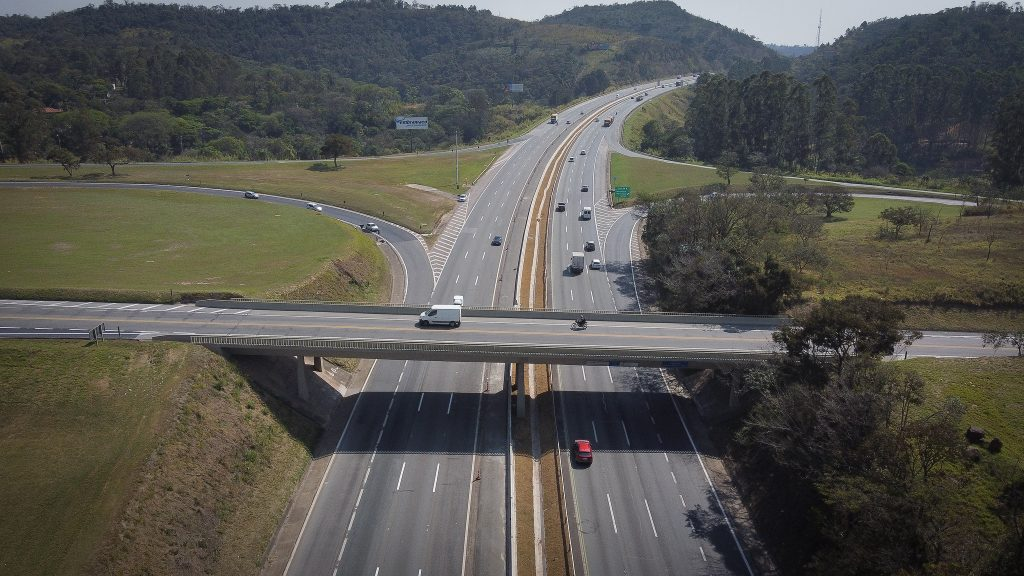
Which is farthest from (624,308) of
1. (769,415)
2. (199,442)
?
(199,442)

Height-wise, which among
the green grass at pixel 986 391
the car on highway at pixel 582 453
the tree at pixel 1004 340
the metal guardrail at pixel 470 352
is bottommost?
the car on highway at pixel 582 453

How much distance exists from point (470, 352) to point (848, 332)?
27117 millimetres

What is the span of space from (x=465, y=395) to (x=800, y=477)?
27.2m

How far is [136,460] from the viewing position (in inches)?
1549

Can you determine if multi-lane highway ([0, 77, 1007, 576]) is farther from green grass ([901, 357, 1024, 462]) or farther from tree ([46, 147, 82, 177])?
tree ([46, 147, 82, 177])

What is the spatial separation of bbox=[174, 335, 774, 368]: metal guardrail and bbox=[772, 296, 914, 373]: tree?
12.5ft

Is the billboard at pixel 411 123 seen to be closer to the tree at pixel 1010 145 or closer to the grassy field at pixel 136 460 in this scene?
the tree at pixel 1010 145

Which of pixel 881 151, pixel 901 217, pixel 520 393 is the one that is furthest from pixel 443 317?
pixel 881 151

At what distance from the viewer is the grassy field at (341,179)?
106m

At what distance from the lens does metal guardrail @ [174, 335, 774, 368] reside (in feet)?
160

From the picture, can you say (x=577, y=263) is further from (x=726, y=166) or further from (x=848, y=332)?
(x=726, y=166)

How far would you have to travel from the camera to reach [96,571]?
3281 centimetres

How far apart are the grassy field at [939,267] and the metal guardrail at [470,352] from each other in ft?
84.0

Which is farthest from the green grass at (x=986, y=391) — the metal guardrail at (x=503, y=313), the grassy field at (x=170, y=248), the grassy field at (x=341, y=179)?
the grassy field at (x=341, y=179)
